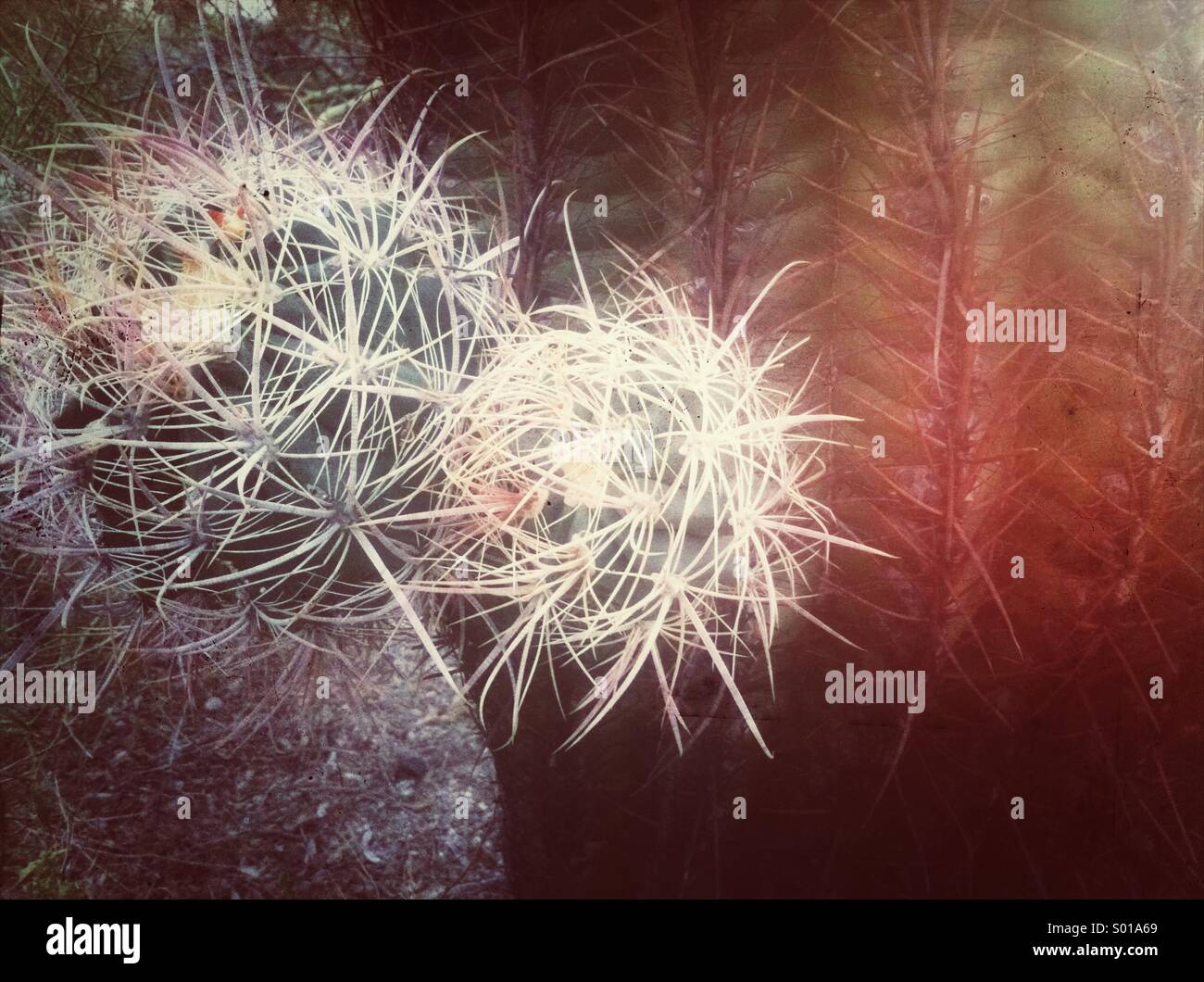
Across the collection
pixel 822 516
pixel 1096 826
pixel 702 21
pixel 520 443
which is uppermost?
pixel 702 21

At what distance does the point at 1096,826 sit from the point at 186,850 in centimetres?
250

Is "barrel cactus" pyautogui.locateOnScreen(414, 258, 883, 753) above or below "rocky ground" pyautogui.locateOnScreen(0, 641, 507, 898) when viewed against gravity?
above

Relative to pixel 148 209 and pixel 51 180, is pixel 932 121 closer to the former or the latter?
pixel 148 209

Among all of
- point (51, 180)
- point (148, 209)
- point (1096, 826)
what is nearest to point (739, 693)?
point (1096, 826)

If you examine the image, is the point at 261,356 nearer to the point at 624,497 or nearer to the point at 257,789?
the point at 624,497

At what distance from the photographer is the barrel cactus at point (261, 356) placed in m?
2.06

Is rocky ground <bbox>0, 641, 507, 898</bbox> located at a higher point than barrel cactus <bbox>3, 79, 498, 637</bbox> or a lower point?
lower

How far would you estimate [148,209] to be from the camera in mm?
2074

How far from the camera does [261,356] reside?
2064mm

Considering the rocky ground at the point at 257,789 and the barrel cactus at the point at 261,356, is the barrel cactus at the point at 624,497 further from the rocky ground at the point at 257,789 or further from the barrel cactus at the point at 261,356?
the rocky ground at the point at 257,789

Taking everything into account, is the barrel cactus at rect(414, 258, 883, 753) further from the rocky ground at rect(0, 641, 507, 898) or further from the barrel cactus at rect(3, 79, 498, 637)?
the rocky ground at rect(0, 641, 507, 898)

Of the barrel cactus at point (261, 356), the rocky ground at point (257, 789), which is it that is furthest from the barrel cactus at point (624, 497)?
the rocky ground at point (257, 789)

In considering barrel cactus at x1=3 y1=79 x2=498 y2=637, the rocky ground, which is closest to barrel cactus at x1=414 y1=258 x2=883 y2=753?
barrel cactus at x1=3 y1=79 x2=498 y2=637

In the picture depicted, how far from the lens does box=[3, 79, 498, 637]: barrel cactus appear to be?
206 cm
